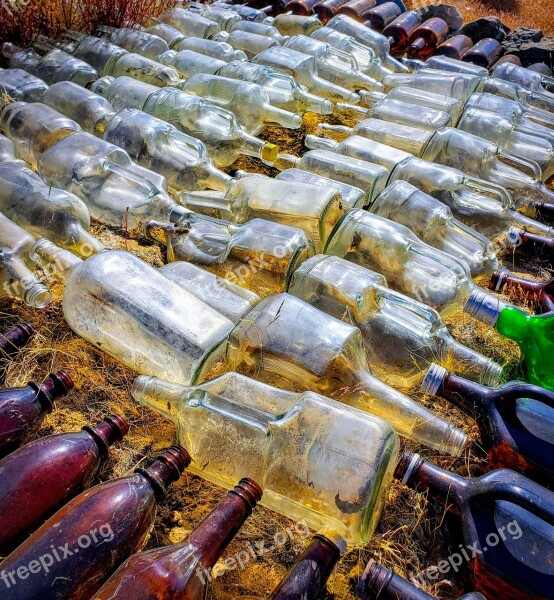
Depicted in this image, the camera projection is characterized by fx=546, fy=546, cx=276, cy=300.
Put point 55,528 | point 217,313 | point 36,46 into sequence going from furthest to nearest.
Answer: point 36,46 < point 217,313 < point 55,528

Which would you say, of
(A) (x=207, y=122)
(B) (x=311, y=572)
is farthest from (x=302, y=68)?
(B) (x=311, y=572)

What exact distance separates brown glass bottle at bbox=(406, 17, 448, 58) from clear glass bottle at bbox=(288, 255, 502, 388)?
9.69 ft

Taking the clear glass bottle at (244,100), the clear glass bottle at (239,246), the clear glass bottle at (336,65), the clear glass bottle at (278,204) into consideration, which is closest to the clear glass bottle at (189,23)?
the clear glass bottle at (336,65)

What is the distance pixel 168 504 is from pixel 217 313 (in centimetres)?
47

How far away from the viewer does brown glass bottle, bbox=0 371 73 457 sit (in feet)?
3.79

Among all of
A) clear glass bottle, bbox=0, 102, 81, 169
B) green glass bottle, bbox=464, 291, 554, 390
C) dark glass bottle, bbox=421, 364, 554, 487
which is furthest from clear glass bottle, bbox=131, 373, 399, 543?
clear glass bottle, bbox=0, 102, 81, 169

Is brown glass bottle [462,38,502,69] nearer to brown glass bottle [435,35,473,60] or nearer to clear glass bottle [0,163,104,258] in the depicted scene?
brown glass bottle [435,35,473,60]

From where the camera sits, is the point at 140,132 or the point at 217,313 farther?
the point at 140,132

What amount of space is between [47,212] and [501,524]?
4.97ft

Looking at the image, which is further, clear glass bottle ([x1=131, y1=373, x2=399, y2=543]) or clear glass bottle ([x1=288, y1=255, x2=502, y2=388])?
clear glass bottle ([x1=288, y1=255, x2=502, y2=388])

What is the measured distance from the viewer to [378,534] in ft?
3.93

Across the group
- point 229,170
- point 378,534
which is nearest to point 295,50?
point 229,170

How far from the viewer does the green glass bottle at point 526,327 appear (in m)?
1.49

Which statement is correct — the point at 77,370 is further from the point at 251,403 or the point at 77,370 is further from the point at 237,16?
the point at 237,16
